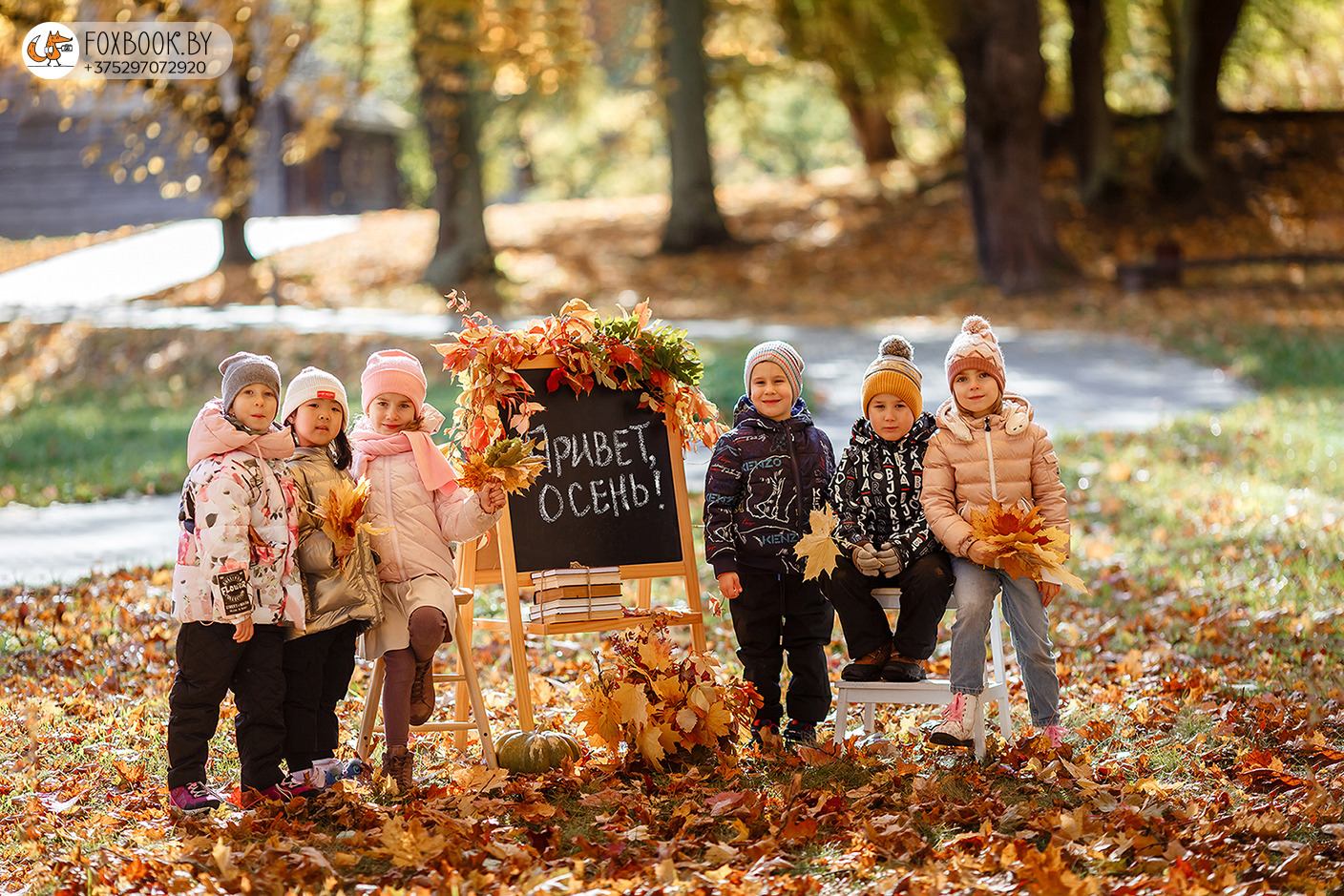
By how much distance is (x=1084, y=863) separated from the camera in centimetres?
398

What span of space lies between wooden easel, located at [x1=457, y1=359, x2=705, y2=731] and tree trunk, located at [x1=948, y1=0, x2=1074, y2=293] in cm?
1555

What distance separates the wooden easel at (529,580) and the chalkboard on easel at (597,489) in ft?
0.12

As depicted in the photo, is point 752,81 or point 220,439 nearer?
point 220,439

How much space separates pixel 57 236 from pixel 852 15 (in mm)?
22124

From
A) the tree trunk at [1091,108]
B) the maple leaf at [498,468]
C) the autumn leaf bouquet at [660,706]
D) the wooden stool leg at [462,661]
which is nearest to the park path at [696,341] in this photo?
the wooden stool leg at [462,661]

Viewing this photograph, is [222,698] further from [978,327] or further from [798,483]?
[978,327]

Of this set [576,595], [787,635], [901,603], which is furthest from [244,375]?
[901,603]

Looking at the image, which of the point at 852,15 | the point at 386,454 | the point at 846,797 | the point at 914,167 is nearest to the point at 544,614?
the point at 386,454

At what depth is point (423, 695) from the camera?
5.03 metres

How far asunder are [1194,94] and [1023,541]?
73.6 feet

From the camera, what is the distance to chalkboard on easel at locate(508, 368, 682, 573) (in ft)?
17.6

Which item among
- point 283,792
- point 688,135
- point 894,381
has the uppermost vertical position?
point 688,135

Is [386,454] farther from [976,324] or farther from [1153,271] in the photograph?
[1153,271]

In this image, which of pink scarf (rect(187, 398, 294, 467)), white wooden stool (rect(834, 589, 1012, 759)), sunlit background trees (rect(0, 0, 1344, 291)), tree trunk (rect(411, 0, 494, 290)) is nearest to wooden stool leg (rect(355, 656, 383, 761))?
pink scarf (rect(187, 398, 294, 467))
